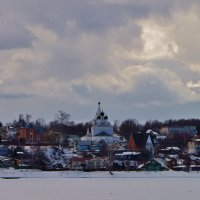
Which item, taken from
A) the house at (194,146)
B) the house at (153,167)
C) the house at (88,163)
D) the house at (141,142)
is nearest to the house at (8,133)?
the house at (141,142)

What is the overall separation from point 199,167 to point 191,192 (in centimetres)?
4153

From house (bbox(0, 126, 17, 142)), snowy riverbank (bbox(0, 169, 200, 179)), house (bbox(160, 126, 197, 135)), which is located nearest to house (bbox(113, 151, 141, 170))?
snowy riverbank (bbox(0, 169, 200, 179))

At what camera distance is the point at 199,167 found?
264ft

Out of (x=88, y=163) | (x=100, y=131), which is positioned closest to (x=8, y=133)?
(x=100, y=131)

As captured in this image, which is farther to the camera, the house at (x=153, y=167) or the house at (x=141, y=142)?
the house at (x=141, y=142)

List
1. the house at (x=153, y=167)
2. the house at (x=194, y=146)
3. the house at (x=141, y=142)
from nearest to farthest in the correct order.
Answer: the house at (x=153, y=167) < the house at (x=141, y=142) < the house at (x=194, y=146)

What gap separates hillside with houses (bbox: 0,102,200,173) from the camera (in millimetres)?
82125

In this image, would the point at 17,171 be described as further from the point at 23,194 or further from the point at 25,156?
the point at 23,194

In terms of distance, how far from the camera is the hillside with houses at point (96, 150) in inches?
3233

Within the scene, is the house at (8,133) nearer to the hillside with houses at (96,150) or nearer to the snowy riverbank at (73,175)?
the hillside with houses at (96,150)

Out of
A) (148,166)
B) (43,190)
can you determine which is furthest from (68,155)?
(43,190)

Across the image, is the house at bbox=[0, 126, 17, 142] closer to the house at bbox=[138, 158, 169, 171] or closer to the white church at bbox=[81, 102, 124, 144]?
the white church at bbox=[81, 102, 124, 144]

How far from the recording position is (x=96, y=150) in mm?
109312

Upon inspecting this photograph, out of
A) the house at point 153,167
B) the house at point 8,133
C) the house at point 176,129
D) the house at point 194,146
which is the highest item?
the house at point 176,129
